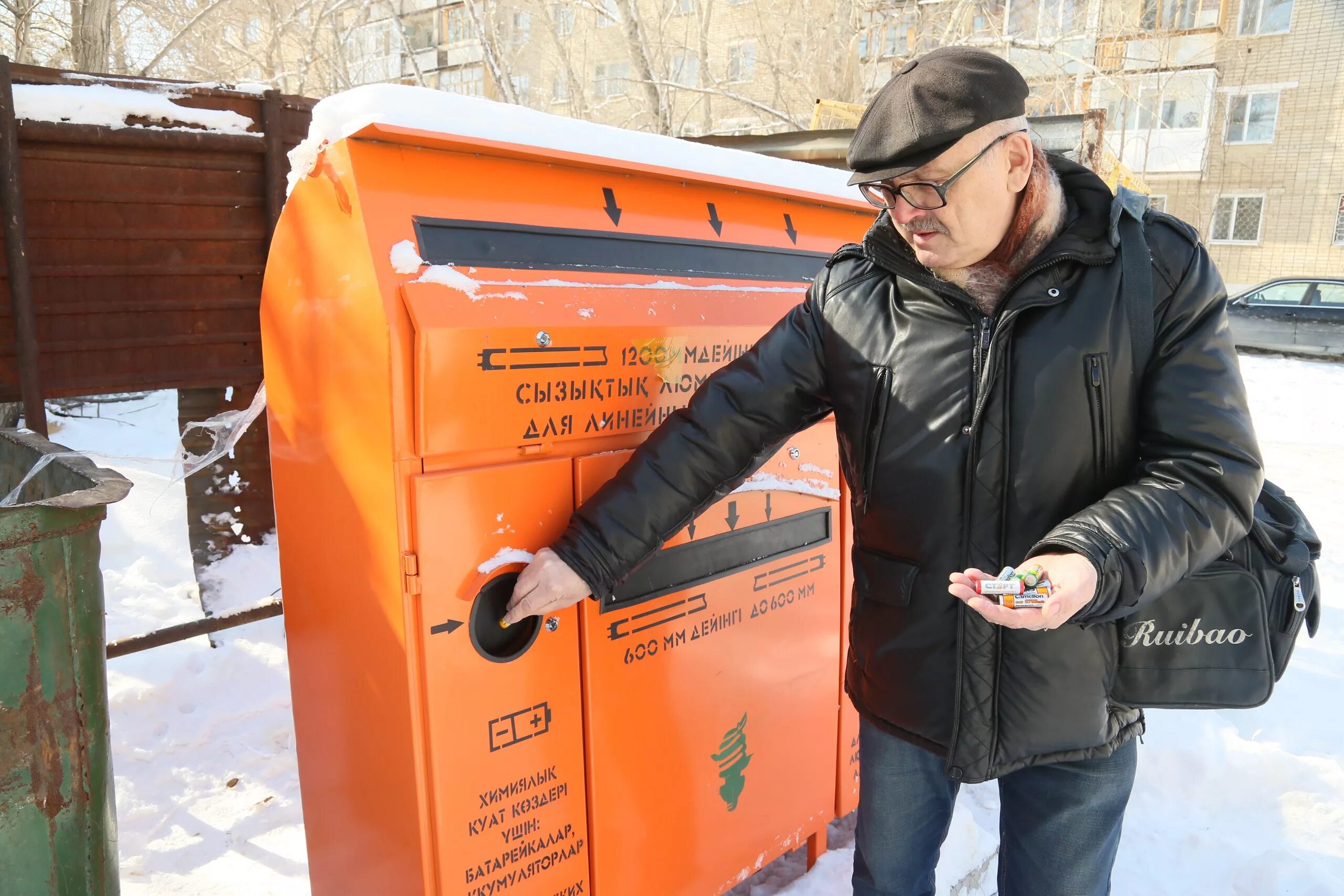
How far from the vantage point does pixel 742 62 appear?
14078 mm

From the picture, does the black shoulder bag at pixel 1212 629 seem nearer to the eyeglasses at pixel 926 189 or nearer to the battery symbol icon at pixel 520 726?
the eyeglasses at pixel 926 189

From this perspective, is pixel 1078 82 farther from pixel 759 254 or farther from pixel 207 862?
pixel 207 862

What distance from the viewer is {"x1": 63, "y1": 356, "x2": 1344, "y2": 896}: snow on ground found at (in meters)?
2.49

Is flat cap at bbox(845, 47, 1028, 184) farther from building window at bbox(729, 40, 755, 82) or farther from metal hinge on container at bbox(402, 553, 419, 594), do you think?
building window at bbox(729, 40, 755, 82)

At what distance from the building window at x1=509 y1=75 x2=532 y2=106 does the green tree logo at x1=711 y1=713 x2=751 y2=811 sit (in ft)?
31.1

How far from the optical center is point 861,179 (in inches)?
54.9

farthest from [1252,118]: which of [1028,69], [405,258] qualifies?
[405,258]

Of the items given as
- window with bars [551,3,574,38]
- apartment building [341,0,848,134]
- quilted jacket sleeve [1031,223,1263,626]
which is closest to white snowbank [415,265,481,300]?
quilted jacket sleeve [1031,223,1263,626]

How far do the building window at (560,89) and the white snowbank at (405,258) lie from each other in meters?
10.2

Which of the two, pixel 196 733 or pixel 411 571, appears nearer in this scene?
pixel 411 571

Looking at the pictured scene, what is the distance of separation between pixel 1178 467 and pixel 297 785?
281 centimetres

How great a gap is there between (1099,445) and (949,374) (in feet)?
0.82

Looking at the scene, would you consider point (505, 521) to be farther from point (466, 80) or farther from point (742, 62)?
point (466, 80)

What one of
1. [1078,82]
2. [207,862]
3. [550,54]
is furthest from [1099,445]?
[550,54]
